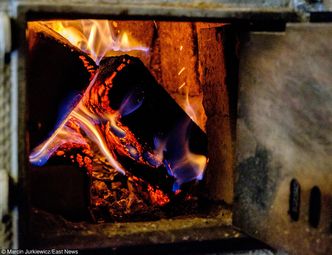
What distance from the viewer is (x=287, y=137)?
1744mm

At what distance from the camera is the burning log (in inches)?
94.7

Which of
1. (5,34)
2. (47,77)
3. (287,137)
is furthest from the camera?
(47,77)

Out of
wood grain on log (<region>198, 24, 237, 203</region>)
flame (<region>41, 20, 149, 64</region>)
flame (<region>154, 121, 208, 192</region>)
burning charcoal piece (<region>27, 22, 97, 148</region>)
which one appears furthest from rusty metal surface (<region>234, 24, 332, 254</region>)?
flame (<region>41, 20, 149, 64</region>)

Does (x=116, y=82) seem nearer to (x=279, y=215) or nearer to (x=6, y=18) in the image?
(x=6, y=18)

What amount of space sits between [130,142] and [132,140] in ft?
0.05

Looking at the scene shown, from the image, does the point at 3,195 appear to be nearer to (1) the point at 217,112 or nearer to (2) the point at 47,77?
(2) the point at 47,77

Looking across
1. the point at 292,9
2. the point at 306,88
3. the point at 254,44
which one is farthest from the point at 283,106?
the point at 292,9

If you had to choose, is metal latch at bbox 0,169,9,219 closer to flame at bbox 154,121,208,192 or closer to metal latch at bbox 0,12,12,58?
metal latch at bbox 0,12,12,58

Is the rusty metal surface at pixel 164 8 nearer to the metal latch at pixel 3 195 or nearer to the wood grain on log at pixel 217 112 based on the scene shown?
the wood grain on log at pixel 217 112

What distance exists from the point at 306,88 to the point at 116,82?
3.47ft

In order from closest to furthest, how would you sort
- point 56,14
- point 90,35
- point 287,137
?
point 56,14 → point 287,137 → point 90,35

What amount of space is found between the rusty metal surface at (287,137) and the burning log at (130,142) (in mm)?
701

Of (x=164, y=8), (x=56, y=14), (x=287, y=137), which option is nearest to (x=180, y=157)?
(x=287, y=137)

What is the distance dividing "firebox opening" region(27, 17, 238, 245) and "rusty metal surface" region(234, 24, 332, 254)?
305mm
